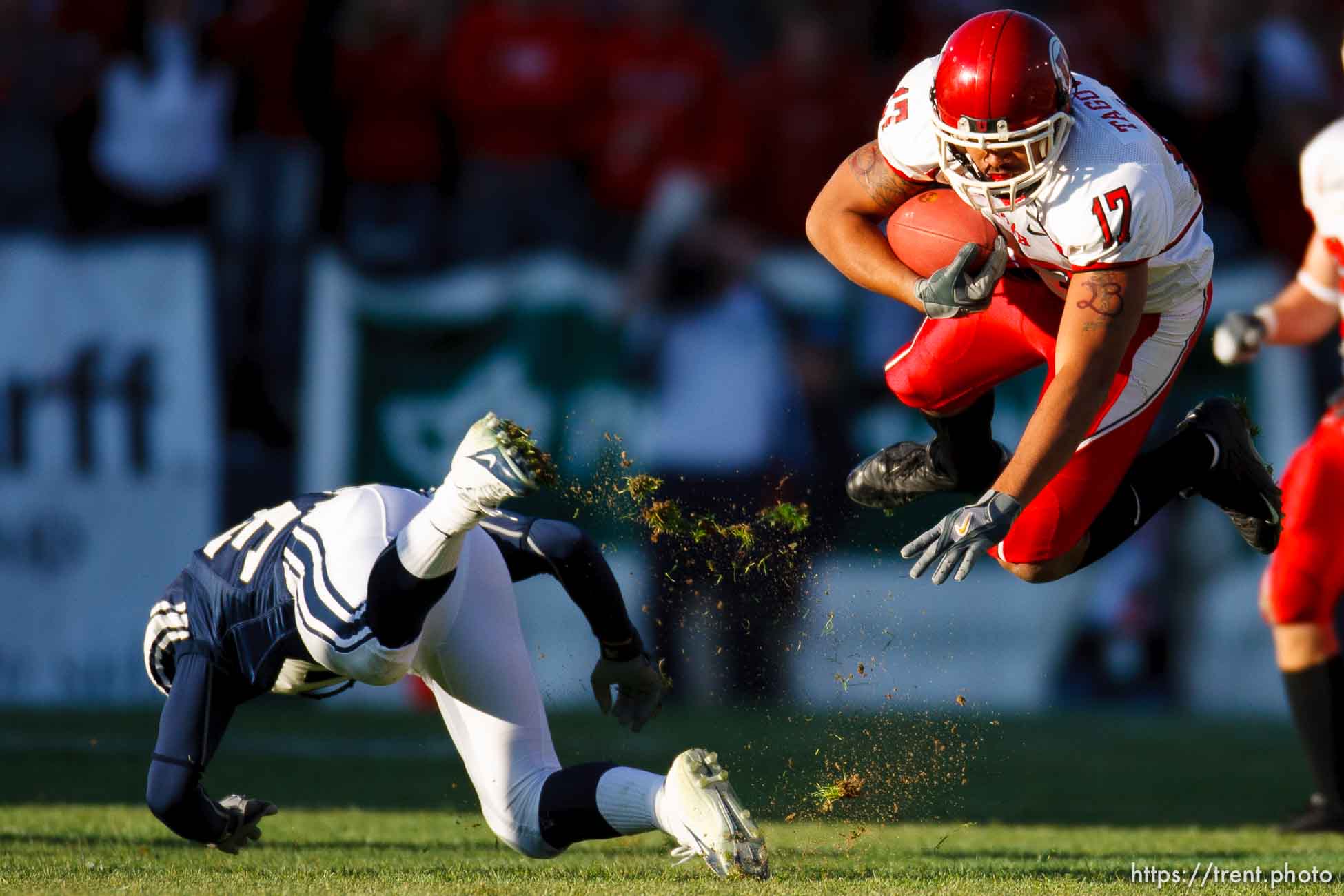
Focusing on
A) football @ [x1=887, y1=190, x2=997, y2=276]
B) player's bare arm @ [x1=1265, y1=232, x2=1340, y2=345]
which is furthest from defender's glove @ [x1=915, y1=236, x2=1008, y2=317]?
player's bare arm @ [x1=1265, y1=232, x2=1340, y2=345]

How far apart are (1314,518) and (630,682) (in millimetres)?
2240

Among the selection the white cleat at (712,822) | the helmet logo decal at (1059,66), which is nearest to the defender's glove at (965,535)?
the white cleat at (712,822)

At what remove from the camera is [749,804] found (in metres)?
4.16

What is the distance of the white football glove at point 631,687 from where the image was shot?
4.08m

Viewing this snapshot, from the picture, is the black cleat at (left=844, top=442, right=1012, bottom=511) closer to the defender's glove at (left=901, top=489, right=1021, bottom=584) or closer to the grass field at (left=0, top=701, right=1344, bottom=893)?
the grass field at (left=0, top=701, right=1344, bottom=893)


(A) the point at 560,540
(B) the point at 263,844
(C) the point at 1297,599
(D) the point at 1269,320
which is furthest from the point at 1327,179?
(B) the point at 263,844

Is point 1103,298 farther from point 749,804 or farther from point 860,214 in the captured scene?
point 749,804

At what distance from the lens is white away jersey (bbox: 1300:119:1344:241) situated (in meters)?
5.18

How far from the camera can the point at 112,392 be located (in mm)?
8109

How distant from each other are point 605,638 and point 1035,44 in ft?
5.31

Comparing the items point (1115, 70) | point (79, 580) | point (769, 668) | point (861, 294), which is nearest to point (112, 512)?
point (79, 580)

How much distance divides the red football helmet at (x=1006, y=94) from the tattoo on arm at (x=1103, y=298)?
0.28 metres

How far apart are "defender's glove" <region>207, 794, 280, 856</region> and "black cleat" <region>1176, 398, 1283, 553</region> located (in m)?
2.57

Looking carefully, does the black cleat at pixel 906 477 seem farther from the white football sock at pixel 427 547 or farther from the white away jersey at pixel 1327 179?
the white football sock at pixel 427 547
